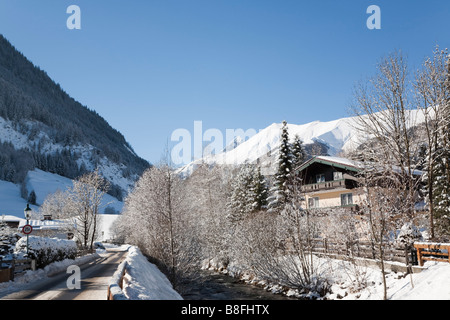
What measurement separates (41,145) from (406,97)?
7767 inches

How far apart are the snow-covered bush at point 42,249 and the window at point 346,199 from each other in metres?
27.3

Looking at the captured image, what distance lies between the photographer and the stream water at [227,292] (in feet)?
78.1

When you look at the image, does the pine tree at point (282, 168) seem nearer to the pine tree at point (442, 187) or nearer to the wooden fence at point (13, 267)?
the pine tree at point (442, 187)

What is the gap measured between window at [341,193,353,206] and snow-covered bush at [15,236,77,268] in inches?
1073

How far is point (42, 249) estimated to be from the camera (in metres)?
20.5

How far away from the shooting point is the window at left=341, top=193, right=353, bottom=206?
110ft

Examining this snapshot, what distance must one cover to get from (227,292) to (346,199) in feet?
53.9

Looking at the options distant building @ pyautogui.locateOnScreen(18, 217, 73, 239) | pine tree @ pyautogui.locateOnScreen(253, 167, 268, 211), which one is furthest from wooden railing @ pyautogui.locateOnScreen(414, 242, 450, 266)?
distant building @ pyautogui.locateOnScreen(18, 217, 73, 239)

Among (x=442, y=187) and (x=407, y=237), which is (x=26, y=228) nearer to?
(x=407, y=237)

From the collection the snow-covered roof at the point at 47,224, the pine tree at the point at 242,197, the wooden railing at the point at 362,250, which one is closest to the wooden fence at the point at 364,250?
the wooden railing at the point at 362,250

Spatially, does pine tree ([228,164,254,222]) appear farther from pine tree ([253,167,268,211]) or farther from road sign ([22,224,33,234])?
road sign ([22,224,33,234])
